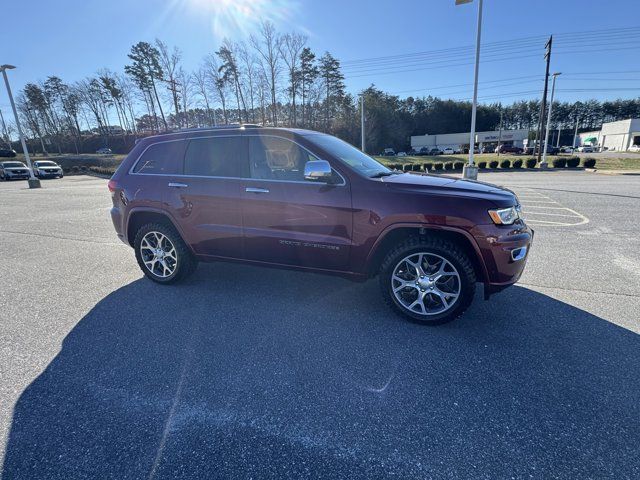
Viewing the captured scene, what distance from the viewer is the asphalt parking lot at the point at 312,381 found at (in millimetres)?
1876

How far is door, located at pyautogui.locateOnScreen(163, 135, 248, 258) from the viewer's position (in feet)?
12.3

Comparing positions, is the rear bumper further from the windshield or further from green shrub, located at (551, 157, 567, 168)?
green shrub, located at (551, 157, 567, 168)

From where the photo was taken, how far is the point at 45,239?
7160mm

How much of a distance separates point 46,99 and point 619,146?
11637 cm

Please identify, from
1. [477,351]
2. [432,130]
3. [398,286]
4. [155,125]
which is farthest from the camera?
[432,130]

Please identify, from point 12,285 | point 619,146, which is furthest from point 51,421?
point 619,146

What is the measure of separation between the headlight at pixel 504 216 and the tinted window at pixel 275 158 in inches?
74.2

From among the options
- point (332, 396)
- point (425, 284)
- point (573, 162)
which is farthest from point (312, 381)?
point (573, 162)

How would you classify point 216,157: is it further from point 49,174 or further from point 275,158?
point 49,174

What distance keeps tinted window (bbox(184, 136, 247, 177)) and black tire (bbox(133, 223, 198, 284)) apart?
775mm

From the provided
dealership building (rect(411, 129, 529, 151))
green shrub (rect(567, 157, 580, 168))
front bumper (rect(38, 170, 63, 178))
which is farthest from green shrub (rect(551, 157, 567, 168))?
dealership building (rect(411, 129, 529, 151))

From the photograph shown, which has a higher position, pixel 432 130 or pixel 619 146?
pixel 432 130

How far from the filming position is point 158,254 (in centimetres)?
431

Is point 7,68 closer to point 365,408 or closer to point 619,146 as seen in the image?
point 365,408
